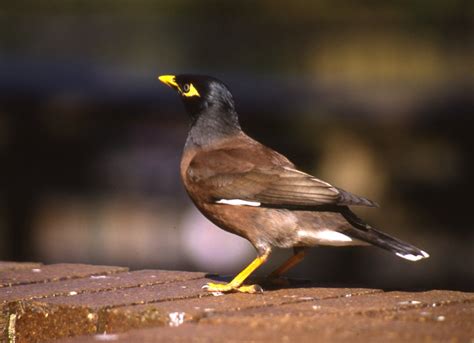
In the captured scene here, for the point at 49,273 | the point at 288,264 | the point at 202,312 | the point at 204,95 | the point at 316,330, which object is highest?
the point at 204,95

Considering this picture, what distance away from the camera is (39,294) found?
565 centimetres

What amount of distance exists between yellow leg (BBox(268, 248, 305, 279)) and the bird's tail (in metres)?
0.36

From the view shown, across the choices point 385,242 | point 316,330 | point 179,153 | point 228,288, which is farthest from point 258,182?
point 179,153

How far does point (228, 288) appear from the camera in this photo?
6.17 metres

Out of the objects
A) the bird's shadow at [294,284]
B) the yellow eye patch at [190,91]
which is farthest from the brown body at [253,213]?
the yellow eye patch at [190,91]

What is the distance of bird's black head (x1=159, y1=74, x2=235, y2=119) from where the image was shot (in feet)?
24.6

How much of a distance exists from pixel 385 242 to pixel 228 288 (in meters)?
0.82

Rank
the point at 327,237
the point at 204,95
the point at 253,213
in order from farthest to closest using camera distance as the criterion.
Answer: the point at 204,95 → the point at 253,213 → the point at 327,237

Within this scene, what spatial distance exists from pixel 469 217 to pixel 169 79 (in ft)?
27.8

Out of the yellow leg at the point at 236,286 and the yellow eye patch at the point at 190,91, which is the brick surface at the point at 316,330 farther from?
the yellow eye patch at the point at 190,91

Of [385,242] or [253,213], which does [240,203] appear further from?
[385,242]

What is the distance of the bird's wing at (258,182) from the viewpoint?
665 cm

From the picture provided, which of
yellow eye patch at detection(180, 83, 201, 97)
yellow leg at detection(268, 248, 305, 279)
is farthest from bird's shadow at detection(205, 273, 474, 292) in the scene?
yellow eye patch at detection(180, 83, 201, 97)

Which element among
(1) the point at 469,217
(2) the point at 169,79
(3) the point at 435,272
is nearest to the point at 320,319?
(2) the point at 169,79
